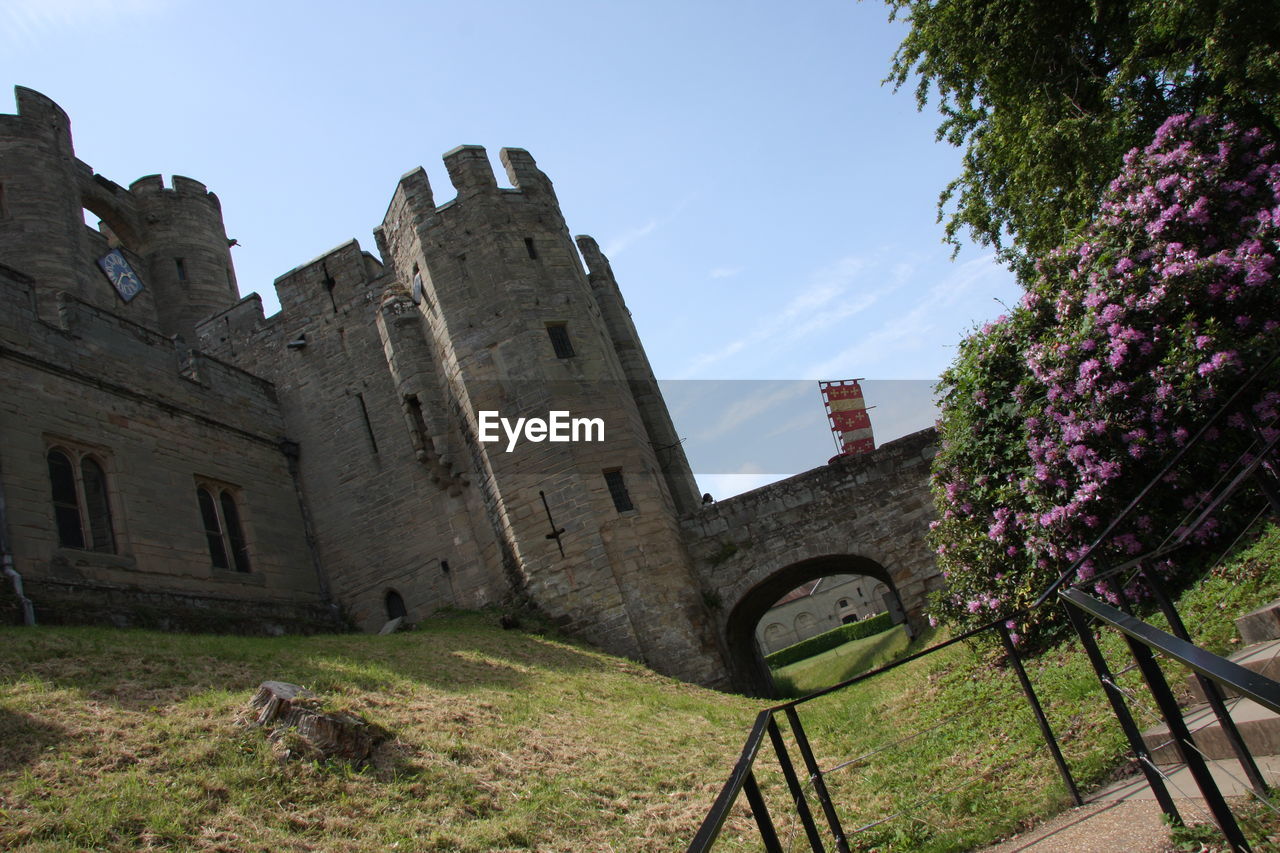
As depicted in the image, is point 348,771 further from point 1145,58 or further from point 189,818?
point 1145,58

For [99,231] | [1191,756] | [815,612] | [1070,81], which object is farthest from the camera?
[815,612]

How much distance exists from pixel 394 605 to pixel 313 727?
10.9 meters

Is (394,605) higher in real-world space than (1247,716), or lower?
higher

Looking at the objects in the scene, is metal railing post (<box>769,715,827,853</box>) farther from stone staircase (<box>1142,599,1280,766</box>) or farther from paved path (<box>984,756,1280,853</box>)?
stone staircase (<box>1142,599,1280,766</box>)

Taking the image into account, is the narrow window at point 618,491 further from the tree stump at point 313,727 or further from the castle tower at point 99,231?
the castle tower at point 99,231

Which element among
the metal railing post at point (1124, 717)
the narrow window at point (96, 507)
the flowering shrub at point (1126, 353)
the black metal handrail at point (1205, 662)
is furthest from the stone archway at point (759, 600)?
the black metal handrail at point (1205, 662)

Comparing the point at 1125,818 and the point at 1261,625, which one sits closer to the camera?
the point at 1125,818

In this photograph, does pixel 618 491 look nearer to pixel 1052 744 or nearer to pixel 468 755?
pixel 468 755

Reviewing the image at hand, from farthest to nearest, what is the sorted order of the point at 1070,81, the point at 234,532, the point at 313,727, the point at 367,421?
the point at 367,421 < the point at 234,532 < the point at 1070,81 < the point at 313,727

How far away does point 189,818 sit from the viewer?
528 centimetres

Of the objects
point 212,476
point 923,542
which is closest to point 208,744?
point 212,476

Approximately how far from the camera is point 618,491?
1552 centimetres

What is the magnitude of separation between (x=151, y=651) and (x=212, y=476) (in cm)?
755

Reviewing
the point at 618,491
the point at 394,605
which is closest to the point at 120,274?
the point at 394,605
